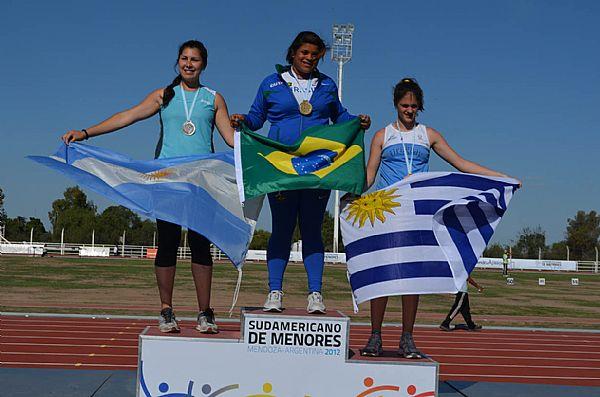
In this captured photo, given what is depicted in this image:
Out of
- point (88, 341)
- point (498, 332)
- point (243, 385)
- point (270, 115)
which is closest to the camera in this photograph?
point (243, 385)

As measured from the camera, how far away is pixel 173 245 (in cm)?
496

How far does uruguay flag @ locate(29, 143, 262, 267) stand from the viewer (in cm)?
463

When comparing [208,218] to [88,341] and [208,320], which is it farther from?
[88,341]

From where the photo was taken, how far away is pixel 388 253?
4.72m

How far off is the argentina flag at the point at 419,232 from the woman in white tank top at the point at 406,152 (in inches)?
7.8

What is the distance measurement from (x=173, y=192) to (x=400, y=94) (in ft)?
5.73

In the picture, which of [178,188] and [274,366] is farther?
[178,188]

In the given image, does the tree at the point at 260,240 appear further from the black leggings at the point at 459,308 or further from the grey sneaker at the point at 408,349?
the grey sneaker at the point at 408,349

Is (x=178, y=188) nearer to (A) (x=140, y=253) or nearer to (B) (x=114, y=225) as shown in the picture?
(A) (x=140, y=253)

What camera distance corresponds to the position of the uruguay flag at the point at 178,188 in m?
4.63

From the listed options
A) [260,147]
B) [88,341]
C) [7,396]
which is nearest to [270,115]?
[260,147]

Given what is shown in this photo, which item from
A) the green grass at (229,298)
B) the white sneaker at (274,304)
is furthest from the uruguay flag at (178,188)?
the green grass at (229,298)

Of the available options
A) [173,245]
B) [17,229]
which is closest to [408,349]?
[173,245]

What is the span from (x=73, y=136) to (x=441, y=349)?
6127 millimetres
